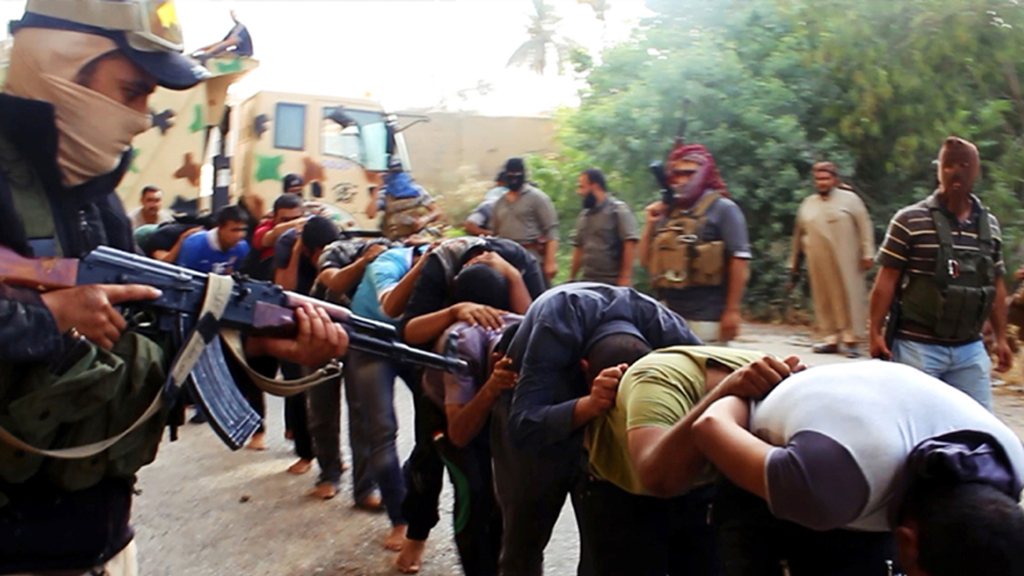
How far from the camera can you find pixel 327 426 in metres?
4.91

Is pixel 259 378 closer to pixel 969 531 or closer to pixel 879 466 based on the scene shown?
pixel 879 466

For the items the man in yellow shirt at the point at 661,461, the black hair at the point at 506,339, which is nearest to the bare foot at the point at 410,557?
the black hair at the point at 506,339

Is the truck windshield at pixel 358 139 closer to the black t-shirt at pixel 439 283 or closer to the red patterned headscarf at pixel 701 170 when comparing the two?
the red patterned headscarf at pixel 701 170

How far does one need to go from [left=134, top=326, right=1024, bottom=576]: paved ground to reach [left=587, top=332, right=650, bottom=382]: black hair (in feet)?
5.27

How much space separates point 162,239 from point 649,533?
579 cm

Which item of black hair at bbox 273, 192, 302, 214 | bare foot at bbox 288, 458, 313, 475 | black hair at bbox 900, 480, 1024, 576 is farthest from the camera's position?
black hair at bbox 273, 192, 302, 214

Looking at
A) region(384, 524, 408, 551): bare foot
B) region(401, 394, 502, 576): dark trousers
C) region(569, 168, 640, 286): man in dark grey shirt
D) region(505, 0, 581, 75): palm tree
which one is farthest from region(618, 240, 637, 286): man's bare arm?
region(505, 0, 581, 75): palm tree

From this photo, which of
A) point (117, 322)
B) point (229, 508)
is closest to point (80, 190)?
point (117, 322)

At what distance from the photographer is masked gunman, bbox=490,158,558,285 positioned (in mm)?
7172

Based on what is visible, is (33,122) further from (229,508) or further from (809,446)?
(229,508)

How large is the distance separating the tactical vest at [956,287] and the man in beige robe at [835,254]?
138 inches

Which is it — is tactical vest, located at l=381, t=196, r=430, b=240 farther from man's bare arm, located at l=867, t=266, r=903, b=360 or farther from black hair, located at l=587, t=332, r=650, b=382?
black hair, located at l=587, t=332, r=650, b=382

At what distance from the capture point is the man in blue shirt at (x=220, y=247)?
623 centimetres

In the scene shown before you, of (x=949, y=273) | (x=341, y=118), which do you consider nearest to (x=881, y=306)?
(x=949, y=273)
